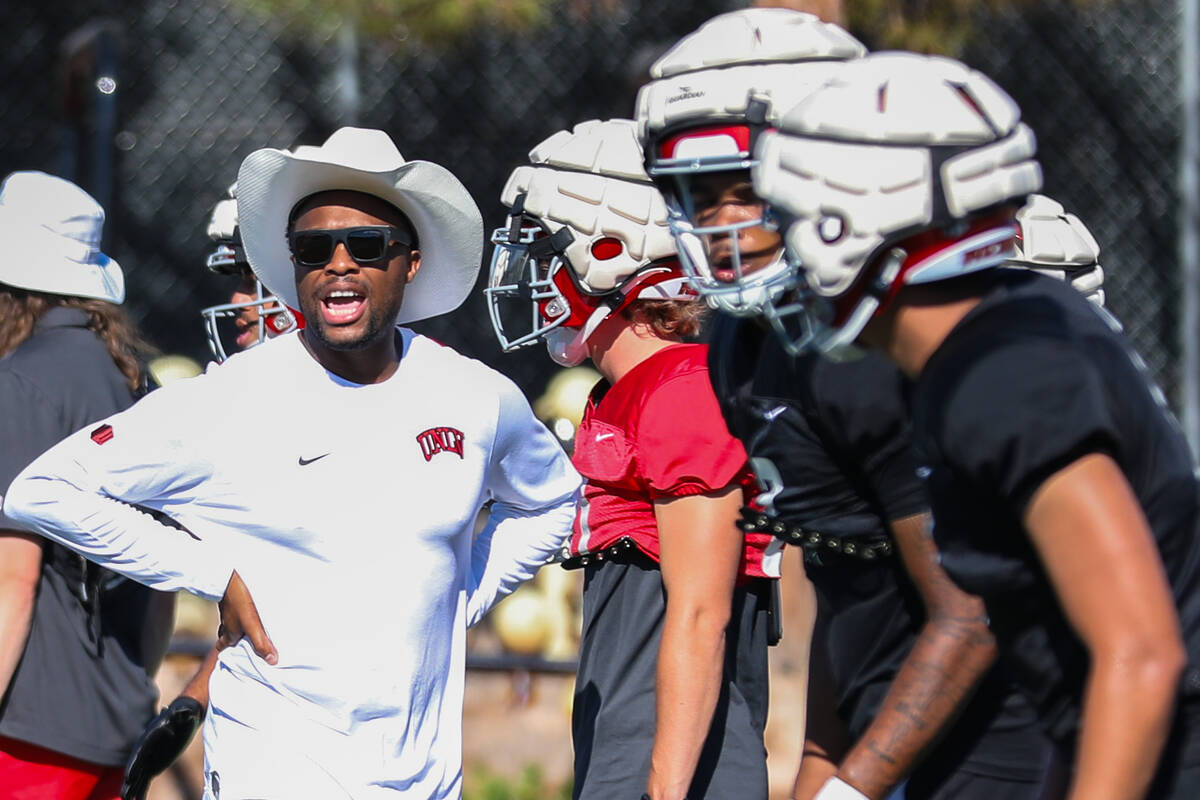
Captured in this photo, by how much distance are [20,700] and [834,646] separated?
6.66 ft

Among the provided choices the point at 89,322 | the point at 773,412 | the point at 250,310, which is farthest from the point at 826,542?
the point at 250,310

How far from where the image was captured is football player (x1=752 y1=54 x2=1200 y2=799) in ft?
6.36

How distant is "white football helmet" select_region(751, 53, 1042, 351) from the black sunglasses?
127cm

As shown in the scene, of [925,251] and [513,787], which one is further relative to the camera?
[513,787]

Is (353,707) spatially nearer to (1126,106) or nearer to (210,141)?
(210,141)

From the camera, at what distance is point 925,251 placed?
218cm

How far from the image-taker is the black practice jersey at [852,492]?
8.72 ft

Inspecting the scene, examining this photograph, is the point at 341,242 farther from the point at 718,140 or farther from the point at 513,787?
the point at 513,787

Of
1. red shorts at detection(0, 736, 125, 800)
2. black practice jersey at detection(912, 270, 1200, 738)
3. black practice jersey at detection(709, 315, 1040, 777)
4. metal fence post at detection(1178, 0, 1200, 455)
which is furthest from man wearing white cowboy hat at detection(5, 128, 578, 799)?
metal fence post at detection(1178, 0, 1200, 455)

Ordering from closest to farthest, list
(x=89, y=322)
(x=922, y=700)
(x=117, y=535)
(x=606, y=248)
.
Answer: (x=922, y=700) < (x=117, y=535) < (x=606, y=248) < (x=89, y=322)

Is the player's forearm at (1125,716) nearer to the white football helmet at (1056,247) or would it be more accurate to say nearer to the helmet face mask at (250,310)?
the white football helmet at (1056,247)

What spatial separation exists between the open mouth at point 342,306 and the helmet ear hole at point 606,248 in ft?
1.81

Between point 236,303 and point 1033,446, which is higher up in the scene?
point 1033,446

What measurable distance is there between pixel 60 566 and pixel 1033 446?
271 cm
